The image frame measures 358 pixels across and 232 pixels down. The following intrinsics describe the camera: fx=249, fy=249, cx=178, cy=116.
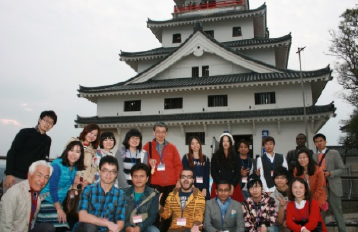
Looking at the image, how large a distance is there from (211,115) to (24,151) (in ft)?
41.6

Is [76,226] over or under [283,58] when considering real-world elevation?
under

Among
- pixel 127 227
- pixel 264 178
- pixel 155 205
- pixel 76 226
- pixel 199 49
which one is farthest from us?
pixel 199 49

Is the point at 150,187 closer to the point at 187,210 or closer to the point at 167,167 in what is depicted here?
the point at 167,167

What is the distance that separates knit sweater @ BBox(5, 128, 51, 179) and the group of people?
0.05 ft

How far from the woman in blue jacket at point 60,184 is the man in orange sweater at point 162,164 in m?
1.54

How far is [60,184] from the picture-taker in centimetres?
395

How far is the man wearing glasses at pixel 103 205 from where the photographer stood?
3705mm

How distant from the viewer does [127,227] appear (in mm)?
4008

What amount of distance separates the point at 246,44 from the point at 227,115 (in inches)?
283

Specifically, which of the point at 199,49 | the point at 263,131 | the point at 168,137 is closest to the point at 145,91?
the point at 168,137

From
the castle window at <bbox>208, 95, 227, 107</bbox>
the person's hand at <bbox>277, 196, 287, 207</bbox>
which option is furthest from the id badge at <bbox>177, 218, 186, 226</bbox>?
the castle window at <bbox>208, 95, 227, 107</bbox>

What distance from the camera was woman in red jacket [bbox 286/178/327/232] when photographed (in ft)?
14.1

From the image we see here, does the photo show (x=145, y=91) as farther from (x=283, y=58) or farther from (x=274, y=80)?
(x=283, y=58)

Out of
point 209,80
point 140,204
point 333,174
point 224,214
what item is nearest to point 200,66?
point 209,80
